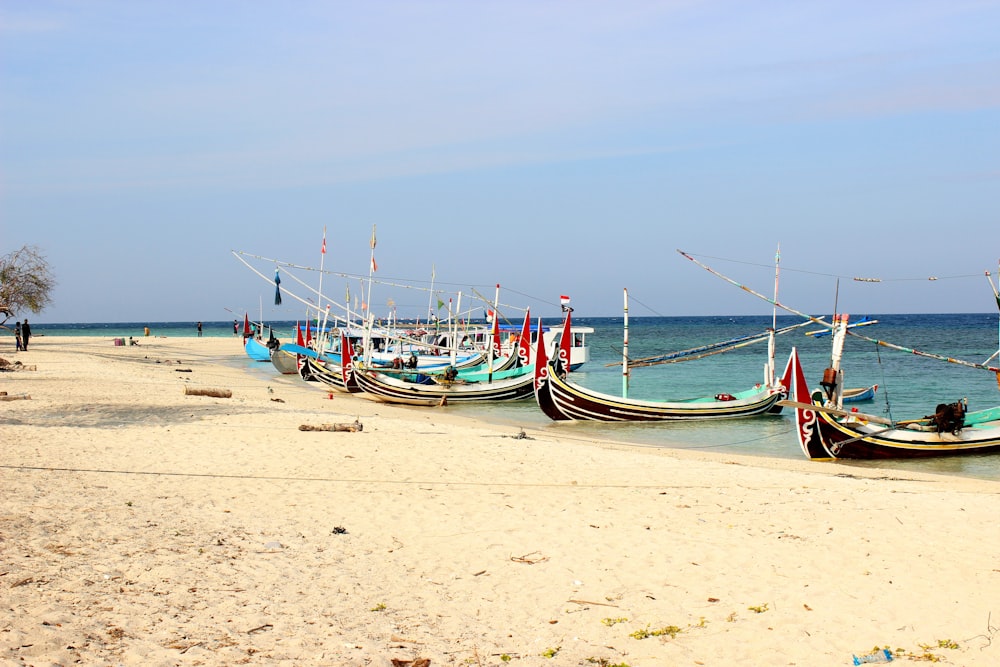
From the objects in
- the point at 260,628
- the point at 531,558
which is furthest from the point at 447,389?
the point at 260,628

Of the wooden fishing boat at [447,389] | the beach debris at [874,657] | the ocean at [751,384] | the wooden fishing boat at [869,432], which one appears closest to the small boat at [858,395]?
the ocean at [751,384]

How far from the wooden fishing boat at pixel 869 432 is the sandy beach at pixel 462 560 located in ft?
13.3

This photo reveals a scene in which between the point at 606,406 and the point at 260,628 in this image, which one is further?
the point at 606,406

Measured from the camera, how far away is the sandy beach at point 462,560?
604 cm

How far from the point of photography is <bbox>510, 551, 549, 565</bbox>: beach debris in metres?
8.07

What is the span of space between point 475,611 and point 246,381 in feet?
104

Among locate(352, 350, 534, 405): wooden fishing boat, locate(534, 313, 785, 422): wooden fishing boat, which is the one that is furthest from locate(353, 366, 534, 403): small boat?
locate(534, 313, 785, 422): wooden fishing boat

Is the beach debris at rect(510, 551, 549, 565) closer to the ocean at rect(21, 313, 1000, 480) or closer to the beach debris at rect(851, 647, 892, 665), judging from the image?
the beach debris at rect(851, 647, 892, 665)

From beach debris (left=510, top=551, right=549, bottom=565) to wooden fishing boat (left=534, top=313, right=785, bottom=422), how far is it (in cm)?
1728

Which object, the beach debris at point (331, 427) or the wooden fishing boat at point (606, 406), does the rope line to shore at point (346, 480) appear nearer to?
the beach debris at point (331, 427)

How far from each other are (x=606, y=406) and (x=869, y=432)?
28.8 feet

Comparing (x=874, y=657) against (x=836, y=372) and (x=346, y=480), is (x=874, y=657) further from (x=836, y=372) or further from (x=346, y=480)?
(x=836, y=372)

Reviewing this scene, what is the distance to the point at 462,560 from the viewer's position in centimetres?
805

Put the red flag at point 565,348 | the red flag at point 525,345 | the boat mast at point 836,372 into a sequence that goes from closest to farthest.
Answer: the boat mast at point 836,372 < the red flag at point 565,348 < the red flag at point 525,345
